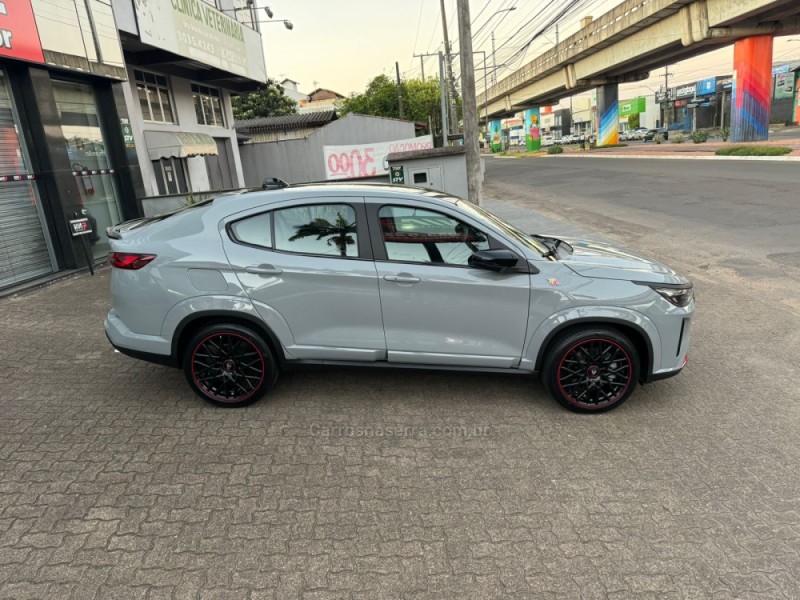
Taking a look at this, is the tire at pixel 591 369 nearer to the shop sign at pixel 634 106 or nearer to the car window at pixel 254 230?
the car window at pixel 254 230

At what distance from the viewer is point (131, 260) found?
4023 mm

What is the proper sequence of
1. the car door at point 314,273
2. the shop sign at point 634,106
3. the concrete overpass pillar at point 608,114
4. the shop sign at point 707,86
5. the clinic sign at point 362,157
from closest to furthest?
the car door at point 314,273 < the clinic sign at point 362,157 < the concrete overpass pillar at point 608,114 < the shop sign at point 707,86 < the shop sign at point 634,106

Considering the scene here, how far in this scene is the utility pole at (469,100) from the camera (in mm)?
11242

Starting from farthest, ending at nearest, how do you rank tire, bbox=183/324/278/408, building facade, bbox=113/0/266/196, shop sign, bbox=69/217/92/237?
building facade, bbox=113/0/266/196
shop sign, bbox=69/217/92/237
tire, bbox=183/324/278/408

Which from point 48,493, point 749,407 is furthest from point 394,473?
point 749,407

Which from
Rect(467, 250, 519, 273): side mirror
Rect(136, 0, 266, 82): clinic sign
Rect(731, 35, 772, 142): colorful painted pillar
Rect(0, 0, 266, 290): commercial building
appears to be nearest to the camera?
Rect(467, 250, 519, 273): side mirror

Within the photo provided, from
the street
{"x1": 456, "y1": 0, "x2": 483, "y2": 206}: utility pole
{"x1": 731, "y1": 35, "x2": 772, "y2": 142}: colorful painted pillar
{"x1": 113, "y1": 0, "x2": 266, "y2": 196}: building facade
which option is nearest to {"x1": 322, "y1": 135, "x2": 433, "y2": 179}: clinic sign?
{"x1": 113, "y1": 0, "x2": 266, "y2": 196}: building facade

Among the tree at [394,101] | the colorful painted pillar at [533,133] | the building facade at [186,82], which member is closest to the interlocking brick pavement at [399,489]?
the building facade at [186,82]

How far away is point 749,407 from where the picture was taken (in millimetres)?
3988

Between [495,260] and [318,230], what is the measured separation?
1.33 m

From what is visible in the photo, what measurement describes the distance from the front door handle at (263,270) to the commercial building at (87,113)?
6212 millimetres

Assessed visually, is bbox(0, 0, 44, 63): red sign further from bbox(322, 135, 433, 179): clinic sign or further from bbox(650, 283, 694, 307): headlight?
bbox(322, 135, 433, 179): clinic sign

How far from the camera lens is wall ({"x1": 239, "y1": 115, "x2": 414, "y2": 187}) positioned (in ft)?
72.5

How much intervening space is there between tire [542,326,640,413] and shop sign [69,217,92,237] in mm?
8339
